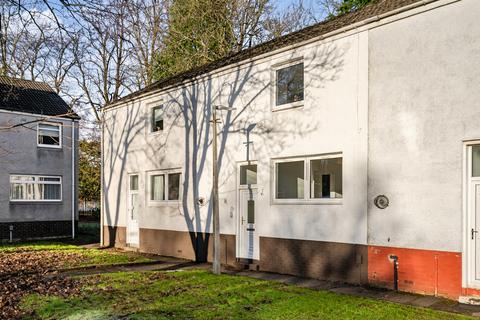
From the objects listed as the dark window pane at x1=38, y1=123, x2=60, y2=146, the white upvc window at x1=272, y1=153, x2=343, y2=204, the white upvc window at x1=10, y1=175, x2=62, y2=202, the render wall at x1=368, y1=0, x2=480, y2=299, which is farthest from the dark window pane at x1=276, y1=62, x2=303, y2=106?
the white upvc window at x1=10, y1=175, x2=62, y2=202

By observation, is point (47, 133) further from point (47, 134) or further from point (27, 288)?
point (27, 288)

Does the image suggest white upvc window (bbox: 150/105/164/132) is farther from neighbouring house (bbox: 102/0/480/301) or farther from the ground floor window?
the ground floor window

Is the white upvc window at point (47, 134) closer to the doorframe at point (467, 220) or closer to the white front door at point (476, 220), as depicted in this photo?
the doorframe at point (467, 220)

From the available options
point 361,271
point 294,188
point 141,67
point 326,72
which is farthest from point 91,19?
point 141,67

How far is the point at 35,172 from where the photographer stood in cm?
2339

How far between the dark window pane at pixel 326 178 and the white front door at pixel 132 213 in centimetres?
894

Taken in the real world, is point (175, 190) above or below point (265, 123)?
below

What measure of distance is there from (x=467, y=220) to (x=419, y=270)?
1.35 meters

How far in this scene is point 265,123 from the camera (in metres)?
12.5

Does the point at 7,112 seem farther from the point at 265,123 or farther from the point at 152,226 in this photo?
the point at 265,123

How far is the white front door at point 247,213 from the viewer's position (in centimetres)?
1270

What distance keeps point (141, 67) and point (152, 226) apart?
16.2 meters

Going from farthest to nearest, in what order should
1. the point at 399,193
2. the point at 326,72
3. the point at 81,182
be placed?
the point at 81,182 < the point at 326,72 < the point at 399,193

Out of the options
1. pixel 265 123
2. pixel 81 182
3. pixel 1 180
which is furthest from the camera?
pixel 81 182
